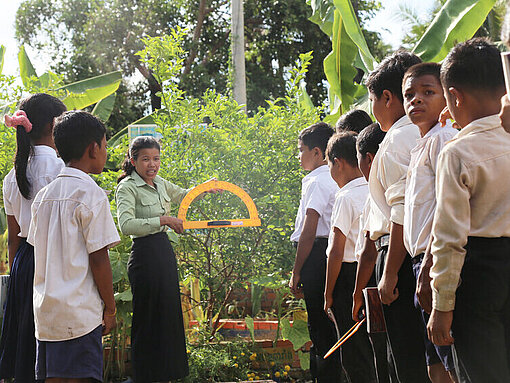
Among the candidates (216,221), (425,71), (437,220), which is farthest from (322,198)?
(437,220)

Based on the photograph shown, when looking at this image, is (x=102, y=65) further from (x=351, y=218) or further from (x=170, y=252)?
(x=351, y=218)

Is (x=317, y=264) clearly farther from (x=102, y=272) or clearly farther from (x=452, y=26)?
(x=452, y=26)

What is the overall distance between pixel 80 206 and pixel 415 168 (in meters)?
1.60

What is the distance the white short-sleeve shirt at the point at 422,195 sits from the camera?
2.37 m

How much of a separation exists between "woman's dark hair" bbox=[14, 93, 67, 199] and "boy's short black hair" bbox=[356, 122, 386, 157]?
1780mm

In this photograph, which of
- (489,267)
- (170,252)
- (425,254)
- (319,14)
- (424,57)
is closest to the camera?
(489,267)

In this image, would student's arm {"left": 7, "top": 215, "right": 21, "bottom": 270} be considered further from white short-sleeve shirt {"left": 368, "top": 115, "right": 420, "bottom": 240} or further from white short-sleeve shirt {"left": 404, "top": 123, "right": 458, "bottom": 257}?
white short-sleeve shirt {"left": 404, "top": 123, "right": 458, "bottom": 257}

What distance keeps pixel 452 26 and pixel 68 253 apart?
16.5 ft

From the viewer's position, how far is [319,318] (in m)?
4.18

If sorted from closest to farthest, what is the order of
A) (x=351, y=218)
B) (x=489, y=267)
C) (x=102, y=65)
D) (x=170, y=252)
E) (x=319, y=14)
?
(x=489, y=267)
(x=351, y=218)
(x=170, y=252)
(x=319, y=14)
(x=102, y=65)

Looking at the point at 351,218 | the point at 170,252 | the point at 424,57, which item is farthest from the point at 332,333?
the point at 424,57

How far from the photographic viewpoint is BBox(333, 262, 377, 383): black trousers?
3.77 m

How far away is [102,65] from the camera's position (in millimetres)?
18266

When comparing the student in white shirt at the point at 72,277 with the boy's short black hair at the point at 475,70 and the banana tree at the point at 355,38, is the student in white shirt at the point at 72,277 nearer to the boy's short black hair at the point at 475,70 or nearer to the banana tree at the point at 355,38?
the boy's short black hair at the point at 475,70
